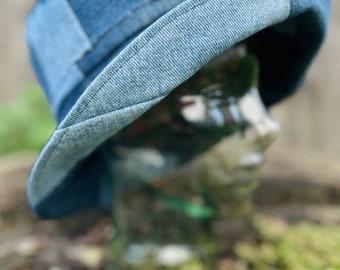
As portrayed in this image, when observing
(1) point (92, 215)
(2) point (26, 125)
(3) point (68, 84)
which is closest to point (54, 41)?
(3) point (68, 84)

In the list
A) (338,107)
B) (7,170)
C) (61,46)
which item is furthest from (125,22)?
(338,107)

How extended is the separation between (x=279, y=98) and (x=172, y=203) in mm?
259

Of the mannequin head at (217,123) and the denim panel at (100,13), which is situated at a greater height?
the denim panel at (100,13)

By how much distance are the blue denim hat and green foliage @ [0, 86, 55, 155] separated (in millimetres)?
834

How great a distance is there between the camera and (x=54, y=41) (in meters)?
0.80

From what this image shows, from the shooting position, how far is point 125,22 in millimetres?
698

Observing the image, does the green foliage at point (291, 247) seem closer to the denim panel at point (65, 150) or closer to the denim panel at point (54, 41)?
the denim panel at point (65, 150)

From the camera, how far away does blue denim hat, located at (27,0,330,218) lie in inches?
24.8

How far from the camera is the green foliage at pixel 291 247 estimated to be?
96 cm

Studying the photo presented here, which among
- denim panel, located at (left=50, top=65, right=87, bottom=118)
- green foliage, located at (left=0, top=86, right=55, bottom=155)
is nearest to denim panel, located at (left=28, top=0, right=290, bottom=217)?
denim panel, located at (left=50, top=65, right=87, bottom=118)

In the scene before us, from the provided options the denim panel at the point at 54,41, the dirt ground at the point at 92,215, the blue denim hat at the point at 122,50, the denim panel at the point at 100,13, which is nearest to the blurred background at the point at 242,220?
the dirt ground at the point at 92,215

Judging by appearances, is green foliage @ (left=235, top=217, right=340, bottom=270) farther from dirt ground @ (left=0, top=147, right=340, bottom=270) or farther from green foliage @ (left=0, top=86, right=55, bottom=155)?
green foliage @ (left=0, top=86, right=55, bottom=155)

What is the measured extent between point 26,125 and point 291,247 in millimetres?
1009

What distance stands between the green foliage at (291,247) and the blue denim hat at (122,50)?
0.30 meters
